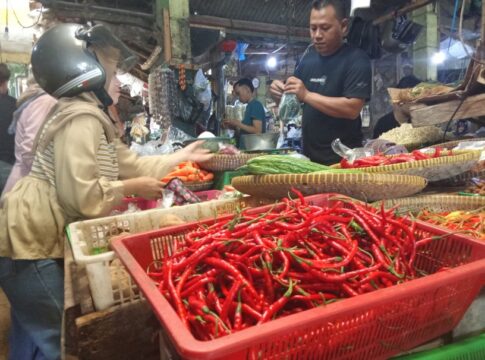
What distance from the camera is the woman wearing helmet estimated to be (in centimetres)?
209

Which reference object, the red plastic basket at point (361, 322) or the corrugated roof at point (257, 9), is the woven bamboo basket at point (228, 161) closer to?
the red plastic basket at point (361, 322)

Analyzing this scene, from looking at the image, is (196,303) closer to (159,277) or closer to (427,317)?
(159,277)

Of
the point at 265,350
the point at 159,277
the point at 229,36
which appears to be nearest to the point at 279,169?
the point at 159,277

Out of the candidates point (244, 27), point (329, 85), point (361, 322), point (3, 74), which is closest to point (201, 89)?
point (244, 27)

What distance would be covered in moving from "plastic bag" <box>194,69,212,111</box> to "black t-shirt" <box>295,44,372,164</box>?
3.90 meters

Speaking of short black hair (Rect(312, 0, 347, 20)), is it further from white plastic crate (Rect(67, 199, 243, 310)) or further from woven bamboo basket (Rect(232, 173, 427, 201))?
white plastic crate (Rect(67, 199, 243, 310))

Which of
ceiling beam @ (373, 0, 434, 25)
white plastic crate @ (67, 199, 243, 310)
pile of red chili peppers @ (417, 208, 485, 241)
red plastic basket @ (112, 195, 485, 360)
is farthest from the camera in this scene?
ceiling beam @ (373, 0, 434, 25)

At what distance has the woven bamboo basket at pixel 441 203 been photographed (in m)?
2.09

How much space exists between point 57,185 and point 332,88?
2677mm

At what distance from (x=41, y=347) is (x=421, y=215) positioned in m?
2.52

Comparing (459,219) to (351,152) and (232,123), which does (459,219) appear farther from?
(232,123)

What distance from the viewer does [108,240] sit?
196 cm

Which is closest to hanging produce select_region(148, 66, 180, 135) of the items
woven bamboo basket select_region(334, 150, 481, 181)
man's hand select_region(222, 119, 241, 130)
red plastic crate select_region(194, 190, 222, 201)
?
man's hand select_region(222, 119, 241, 130)

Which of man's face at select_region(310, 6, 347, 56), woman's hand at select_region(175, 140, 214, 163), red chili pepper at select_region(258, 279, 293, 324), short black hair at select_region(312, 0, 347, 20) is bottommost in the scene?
red chili pepper at select_region(258, 279, 293, 324)
